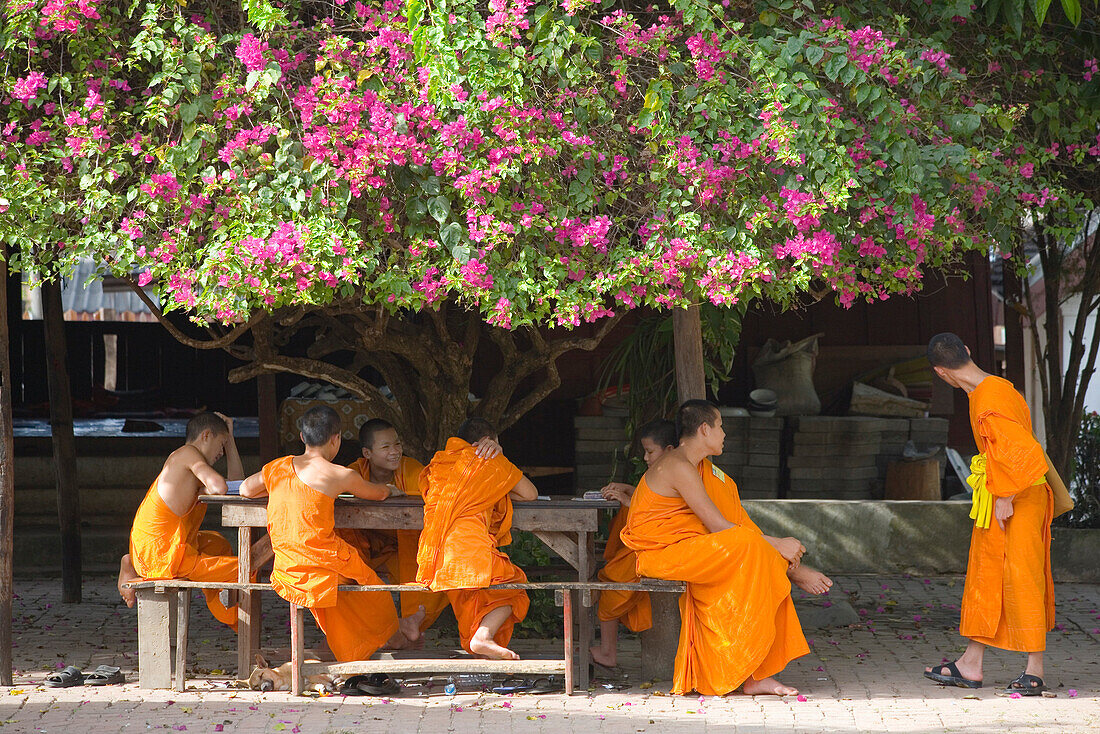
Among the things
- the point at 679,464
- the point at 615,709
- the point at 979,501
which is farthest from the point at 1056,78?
the point at 615,709

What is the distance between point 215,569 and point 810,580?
2.80 metres

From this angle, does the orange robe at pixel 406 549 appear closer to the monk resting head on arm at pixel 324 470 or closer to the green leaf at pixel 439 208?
the monk resting head on arm at pixel 324 470

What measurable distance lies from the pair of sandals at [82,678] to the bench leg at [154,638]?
10.2 inches

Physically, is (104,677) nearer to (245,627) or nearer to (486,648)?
(245,627)

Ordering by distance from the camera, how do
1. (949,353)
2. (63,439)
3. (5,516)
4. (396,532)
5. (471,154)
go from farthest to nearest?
(63,439), (396,532), (5,516), (949,353), (471,154)

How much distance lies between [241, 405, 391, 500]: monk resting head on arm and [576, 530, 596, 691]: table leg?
3.10ft

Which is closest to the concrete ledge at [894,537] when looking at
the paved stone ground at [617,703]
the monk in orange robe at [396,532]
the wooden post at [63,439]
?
the paved stone ground at [617,703]

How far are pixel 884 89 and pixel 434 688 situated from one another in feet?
11.2

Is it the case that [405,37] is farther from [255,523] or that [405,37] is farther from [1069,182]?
[1069,182]

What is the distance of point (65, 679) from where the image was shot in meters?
5.54

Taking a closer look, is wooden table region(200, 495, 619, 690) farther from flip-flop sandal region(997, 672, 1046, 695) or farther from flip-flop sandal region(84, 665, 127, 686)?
flip-flop sandal region(997, 672, 1046, 695)

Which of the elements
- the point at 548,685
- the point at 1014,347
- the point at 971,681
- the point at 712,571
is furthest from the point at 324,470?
the point at 1014,347

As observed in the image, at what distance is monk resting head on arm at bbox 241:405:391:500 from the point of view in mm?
5203

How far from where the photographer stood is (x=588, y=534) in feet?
17.6
